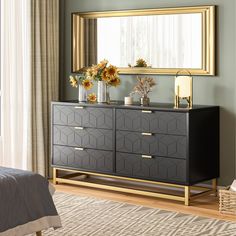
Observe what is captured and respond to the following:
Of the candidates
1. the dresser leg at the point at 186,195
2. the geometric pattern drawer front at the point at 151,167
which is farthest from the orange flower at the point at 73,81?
the dresser leg at the point at 186,195

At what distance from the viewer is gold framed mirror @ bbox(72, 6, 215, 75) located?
19.5 feet

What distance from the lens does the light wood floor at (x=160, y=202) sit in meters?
5.36

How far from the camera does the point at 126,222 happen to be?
498 cm

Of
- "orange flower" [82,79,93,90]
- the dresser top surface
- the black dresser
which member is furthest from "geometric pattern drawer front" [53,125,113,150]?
"orange flower" [82,79,93,90]

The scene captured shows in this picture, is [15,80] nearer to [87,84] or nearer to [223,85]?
[87,84]

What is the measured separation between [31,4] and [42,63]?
25.4 inches

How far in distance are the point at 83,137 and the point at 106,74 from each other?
2.25ft

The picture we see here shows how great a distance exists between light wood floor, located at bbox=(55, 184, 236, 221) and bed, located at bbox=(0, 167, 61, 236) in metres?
1.50

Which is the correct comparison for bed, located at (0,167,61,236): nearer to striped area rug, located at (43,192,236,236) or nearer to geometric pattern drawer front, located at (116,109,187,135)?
striped area rug, located at (43,192,236,236)

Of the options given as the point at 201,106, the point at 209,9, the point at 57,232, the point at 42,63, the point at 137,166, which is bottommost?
the point at 57,232

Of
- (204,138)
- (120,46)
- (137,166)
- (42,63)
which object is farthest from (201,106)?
(42,63)

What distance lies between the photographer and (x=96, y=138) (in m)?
6.10

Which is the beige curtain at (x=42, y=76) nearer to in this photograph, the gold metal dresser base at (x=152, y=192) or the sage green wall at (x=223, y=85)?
the gold metal dresser base at (x=152, y=192)

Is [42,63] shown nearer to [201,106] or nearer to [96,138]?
[96,138]
